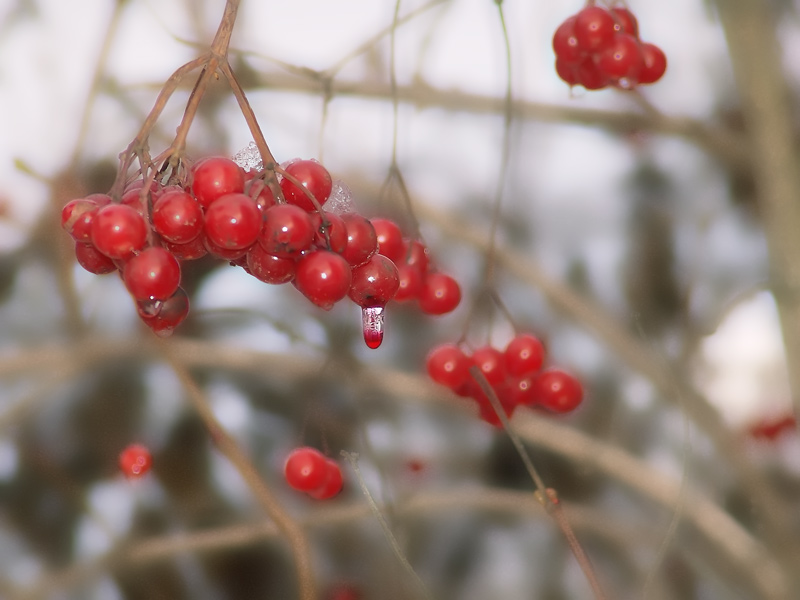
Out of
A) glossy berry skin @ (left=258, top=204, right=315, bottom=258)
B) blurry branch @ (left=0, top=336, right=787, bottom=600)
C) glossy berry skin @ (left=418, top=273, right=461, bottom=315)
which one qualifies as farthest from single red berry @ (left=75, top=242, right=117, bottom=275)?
blurry branch @ (left=0, top=336, right=787, bottom=600)

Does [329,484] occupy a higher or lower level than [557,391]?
lower

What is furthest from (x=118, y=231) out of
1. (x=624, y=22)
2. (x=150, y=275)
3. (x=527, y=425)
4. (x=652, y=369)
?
(x=652, y=369)

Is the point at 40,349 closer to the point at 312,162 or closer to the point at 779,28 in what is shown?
the point at 312,162

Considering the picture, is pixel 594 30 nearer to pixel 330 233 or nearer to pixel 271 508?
pixel 330 233

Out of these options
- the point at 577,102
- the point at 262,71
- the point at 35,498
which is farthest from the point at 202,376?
the point at 577,102

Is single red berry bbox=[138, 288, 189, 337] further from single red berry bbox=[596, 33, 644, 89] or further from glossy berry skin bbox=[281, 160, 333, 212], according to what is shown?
single red berry bbox=[596, 33, 644, 89]

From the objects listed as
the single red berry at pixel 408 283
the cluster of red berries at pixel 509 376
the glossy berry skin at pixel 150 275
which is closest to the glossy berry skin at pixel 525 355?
the cluster of red berries at pixel 509 376
